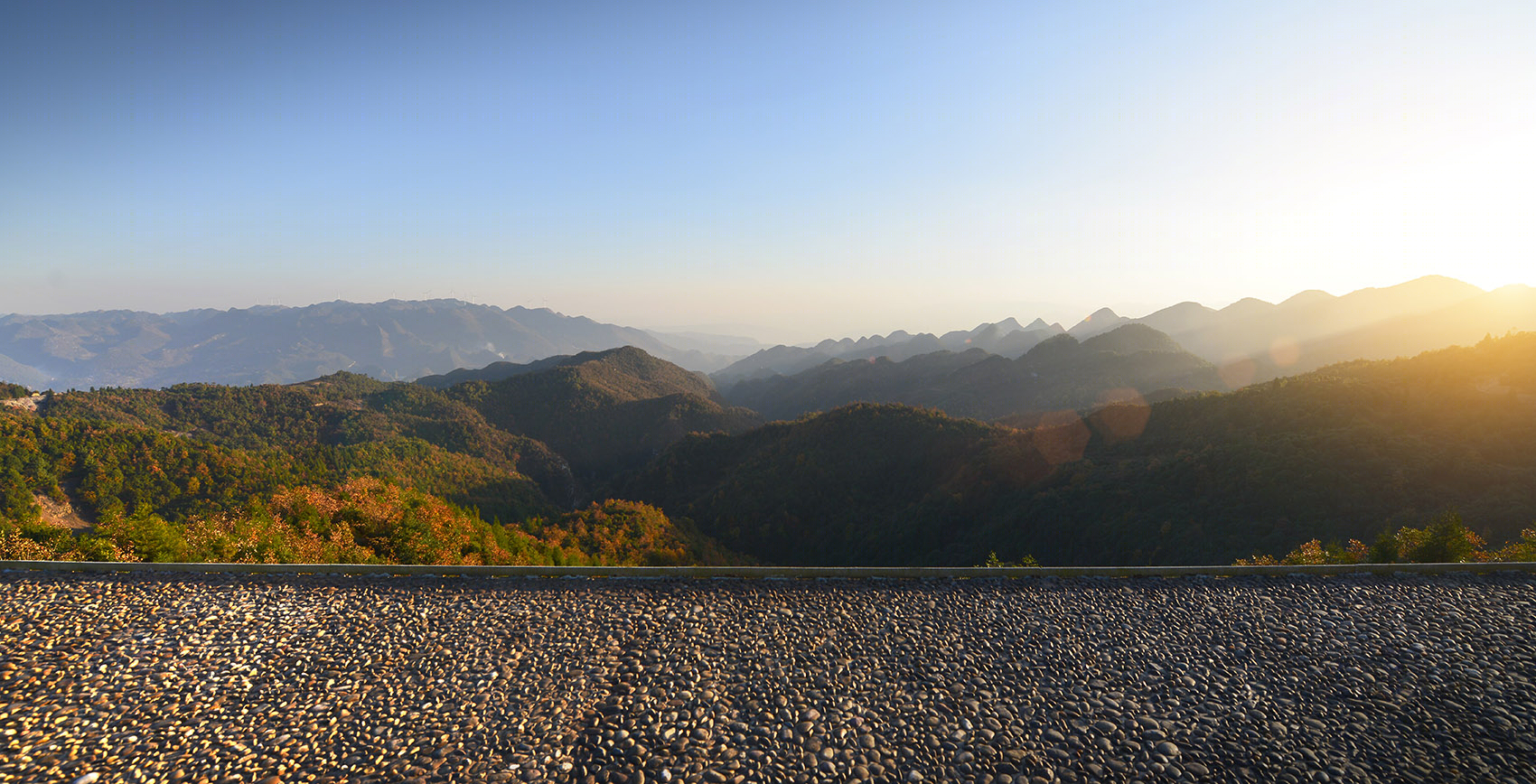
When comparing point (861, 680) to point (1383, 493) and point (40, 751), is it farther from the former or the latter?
point (1383, 493)

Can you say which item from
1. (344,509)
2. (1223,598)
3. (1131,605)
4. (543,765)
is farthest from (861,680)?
(344,509)

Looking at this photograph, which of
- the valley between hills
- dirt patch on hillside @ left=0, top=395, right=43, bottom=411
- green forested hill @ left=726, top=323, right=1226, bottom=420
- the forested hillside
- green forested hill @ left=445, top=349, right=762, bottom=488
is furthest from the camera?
green forested hill @ left=445, top=349, right=762, bottom=488

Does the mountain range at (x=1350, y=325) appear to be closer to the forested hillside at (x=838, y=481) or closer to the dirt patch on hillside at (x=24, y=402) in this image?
the forested hillside at (x=838, y=481)

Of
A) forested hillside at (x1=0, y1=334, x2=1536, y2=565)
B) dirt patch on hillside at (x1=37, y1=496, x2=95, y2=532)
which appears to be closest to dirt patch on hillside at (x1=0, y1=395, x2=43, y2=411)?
forested hillside at (x1=0, y1=334, x2=1536, y2=565)

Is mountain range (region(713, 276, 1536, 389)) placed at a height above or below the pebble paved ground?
above

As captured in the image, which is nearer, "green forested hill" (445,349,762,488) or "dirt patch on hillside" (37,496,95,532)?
"dirt patch on hillside" (37,496,95,532)

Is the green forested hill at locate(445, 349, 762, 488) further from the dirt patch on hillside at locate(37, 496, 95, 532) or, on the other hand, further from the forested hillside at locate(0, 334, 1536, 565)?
the dirt patch on hillside at locate(37, 496, 95, 532)
